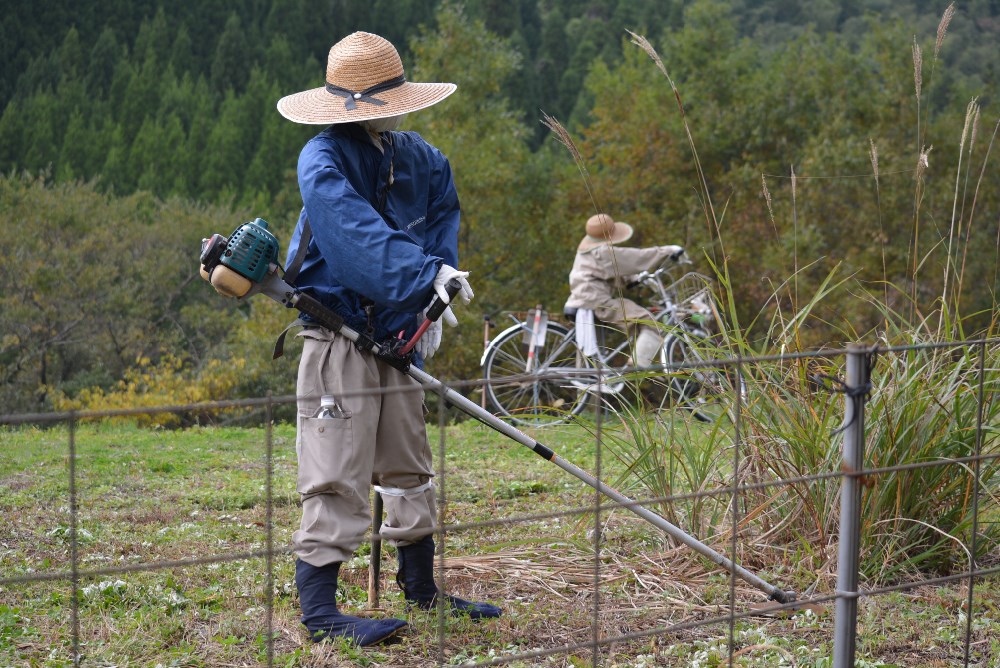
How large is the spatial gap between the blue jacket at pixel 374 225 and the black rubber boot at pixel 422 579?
22.7 inches

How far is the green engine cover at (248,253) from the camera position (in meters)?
2.76

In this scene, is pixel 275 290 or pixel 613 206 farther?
pixel 613 206

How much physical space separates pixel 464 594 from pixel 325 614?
1.85ft

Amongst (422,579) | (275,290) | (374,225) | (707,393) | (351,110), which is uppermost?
(351,110)

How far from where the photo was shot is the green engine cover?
2.76 metres

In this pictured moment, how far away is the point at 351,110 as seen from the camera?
289cm

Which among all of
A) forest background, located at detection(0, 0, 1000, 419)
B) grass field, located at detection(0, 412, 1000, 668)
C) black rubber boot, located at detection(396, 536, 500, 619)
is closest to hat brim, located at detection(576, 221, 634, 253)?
forest background, located at detection(0, 0, 1000, 419)

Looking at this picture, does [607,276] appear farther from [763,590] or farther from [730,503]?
[763,590]

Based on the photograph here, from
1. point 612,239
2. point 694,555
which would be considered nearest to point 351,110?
point 694,555

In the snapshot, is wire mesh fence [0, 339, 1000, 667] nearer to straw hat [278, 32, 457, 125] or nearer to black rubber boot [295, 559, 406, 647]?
black rubber boot [295, 559, 406, 647]

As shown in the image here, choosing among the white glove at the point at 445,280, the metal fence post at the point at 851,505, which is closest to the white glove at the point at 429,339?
the white glove at the point at 445,280

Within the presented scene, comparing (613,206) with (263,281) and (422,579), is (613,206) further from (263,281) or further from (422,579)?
(263,281)

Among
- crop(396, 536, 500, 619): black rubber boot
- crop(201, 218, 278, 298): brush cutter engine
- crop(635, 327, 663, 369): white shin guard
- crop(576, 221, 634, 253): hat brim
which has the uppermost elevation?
crop(201, 218, 278, 298): brush cutter engine

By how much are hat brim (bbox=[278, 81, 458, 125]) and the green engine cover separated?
303mm
